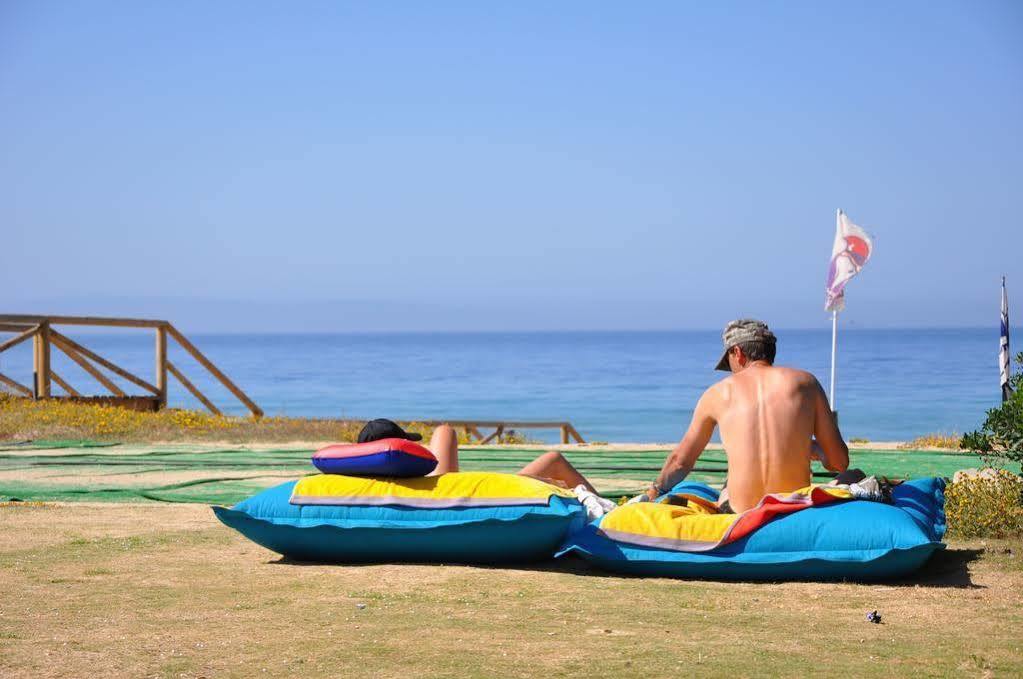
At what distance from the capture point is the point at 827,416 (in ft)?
18.1

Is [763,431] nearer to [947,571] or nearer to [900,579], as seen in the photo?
[900,579]

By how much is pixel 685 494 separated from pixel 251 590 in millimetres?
2100

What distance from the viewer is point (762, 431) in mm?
5441

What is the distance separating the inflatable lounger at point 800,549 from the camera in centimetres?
511

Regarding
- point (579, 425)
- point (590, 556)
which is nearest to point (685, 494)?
point (590, 556)

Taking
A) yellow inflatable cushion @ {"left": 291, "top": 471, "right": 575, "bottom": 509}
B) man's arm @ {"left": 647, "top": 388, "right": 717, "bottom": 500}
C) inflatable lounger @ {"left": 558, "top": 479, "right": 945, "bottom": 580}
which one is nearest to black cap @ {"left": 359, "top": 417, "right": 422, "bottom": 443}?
yellow inflatable cushion @ {"left": 291, "top": 471, "right": 575, "bottom": 509}

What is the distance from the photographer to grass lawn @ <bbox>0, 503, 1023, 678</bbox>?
12.6 feet

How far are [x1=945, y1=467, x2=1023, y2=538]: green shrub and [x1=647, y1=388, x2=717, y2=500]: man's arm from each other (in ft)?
5.20

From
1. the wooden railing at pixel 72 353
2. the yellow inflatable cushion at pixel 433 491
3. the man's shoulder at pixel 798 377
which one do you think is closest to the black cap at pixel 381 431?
the yellow inflatable cushion at pixel 433 491

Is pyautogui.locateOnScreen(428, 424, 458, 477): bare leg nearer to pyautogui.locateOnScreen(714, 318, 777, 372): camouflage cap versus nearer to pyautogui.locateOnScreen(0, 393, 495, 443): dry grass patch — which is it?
pyautogui.locateOnScreen(714, 318, 777, 372): camouflage cap

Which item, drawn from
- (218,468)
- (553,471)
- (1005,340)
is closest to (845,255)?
(1005,340)

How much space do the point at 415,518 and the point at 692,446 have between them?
1.26m

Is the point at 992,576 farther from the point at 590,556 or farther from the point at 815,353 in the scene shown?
the point at 815,353

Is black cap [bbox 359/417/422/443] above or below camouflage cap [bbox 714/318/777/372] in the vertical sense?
below
